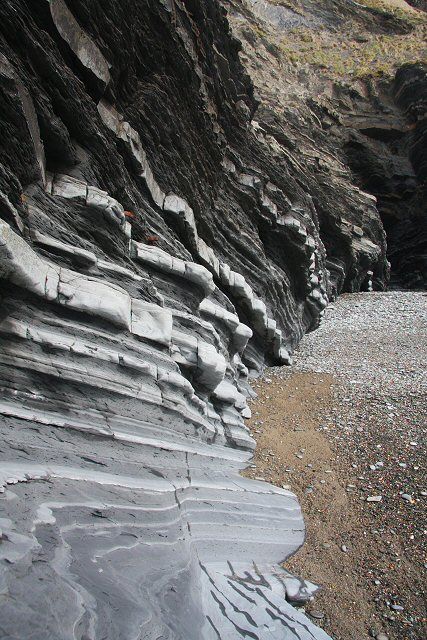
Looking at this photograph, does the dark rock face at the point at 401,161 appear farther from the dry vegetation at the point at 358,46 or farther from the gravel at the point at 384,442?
the gravel at the point at 384,442

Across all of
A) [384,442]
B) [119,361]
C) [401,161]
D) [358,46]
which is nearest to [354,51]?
[358,46]

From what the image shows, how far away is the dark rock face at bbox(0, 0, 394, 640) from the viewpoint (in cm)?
379

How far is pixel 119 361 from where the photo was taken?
227 inches

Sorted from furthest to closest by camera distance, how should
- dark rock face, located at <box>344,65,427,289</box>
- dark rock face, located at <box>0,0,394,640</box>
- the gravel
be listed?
1. dark rock face, located at <box>344,65,427,289</box>
2. the gravel
3. dark rock face, located at <box>0,0,394,640</box>

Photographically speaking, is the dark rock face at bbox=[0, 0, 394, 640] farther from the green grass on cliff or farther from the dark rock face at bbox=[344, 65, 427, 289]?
the green grass on cliff

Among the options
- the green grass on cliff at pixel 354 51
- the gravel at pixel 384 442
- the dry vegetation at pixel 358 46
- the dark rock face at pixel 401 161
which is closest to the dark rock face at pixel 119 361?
the gravel at pixel 384 442

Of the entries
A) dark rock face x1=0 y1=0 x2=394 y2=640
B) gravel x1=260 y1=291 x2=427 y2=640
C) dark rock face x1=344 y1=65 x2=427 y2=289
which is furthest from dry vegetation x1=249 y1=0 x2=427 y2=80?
dark rock face x1=0 y1=0 x2=394 y2=640

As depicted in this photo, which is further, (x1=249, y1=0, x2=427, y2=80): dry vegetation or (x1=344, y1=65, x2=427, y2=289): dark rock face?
(x1=249, y1=0, x2=427, y2=80): dry vegetation

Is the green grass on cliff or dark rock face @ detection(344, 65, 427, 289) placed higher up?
the green grass on cliff

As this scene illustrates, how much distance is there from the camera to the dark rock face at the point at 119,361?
12.4 ft

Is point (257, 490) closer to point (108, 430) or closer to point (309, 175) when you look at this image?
point (108, 430)

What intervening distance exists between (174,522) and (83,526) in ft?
4.69

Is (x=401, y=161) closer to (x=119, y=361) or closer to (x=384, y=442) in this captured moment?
(x=384, y=442)

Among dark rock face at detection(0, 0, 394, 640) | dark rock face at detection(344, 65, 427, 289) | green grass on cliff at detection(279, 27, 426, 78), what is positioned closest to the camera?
dark rock face at detection(0, 0, 394, 640)
